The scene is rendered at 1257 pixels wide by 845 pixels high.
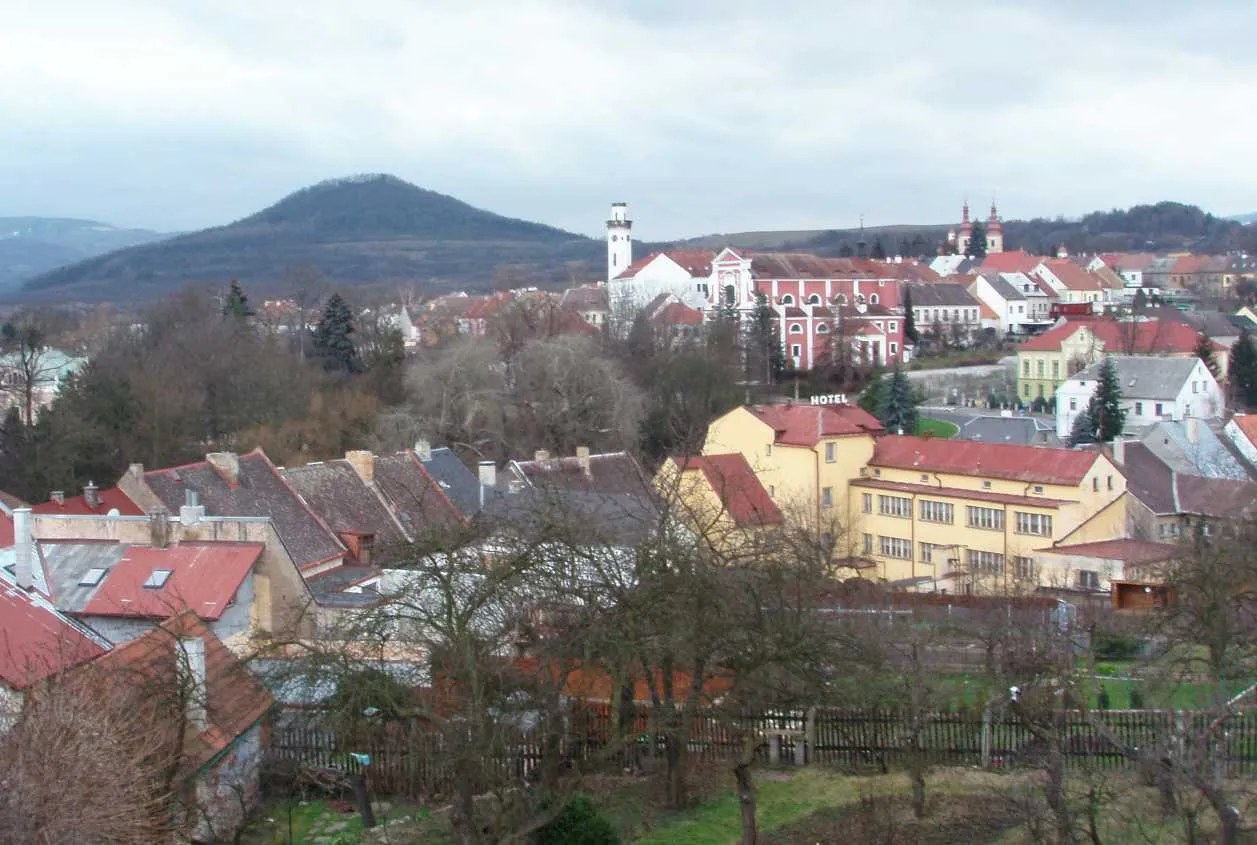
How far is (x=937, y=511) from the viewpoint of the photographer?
3441cm

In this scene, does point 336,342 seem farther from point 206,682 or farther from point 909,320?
point 206,682

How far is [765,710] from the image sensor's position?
16.1 meters

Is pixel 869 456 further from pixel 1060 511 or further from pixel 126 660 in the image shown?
pixel 126 660

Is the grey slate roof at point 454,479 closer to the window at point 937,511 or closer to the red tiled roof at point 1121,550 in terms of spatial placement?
the window at point 937,511

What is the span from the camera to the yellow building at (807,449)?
36.4 metres

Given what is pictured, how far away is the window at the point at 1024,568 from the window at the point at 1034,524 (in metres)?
1.96

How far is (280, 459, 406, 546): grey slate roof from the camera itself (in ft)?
93.2

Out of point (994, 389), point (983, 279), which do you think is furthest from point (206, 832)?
point (983, 279)

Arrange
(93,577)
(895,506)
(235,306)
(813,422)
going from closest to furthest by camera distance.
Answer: (93,577)
(895,506)
(813,422)
(235,306)

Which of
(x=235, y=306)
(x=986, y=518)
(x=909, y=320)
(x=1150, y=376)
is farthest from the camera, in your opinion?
(x=909, y=320)

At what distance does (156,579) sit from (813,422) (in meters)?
20.9

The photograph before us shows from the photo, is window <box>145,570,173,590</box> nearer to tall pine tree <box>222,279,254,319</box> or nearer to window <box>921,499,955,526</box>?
window <box>921,499,955,526</box>

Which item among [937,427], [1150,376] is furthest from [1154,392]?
[937,427]

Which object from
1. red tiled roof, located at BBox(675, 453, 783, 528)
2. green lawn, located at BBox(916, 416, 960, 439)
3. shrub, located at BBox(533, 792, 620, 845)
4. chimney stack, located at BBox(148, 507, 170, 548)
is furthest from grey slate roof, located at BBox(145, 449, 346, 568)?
green lawn, located at BBox(916, 416, 960, 439)
